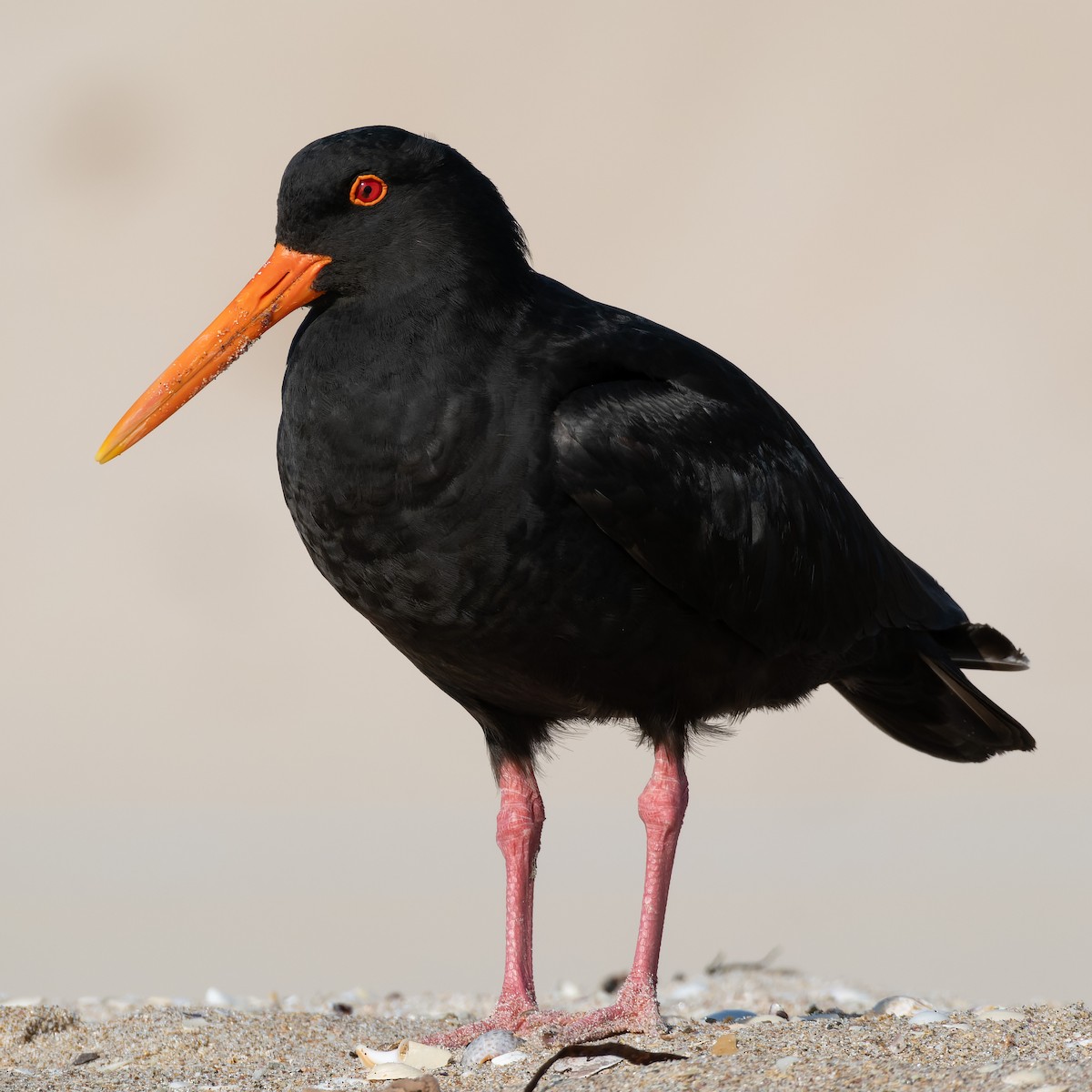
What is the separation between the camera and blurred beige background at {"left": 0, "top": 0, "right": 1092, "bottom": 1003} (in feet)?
33.5

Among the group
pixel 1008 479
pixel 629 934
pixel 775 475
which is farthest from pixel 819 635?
pixel 1008 479

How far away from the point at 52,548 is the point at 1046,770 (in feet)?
32.4

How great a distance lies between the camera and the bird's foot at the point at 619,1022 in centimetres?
445

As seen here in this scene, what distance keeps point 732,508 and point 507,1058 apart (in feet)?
5.42

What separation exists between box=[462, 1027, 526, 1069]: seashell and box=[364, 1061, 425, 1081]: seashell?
6.1 inches

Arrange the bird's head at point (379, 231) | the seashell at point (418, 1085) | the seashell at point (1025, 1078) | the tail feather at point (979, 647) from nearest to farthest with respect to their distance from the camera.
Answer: the seashell at point (1025, 1078)
the seashell at point (418, 1085)
the bird's head at point (379, 231)
the tail feather at point (979, 647)

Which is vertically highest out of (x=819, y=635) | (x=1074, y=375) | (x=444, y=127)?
(x=444, y=127)

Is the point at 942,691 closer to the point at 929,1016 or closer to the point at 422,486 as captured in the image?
the point at 929,1016

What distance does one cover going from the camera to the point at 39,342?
71.3 feet

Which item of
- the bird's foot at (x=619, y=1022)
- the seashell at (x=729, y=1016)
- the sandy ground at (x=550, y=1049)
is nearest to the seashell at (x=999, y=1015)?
the sandy ground at (x=550, y=1049)

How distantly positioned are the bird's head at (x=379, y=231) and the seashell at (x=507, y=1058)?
6.37 feet

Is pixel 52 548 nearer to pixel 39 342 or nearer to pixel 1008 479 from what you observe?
pixel 39 342

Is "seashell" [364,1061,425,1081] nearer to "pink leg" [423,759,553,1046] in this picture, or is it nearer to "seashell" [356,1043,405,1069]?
"seashell" [356,1043,405,1069]

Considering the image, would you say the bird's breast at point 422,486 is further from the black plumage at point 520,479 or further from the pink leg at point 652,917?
the pink leg at point 652,917
